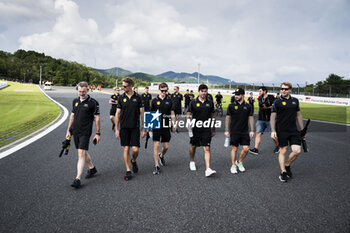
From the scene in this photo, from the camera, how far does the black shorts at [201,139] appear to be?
193 inches

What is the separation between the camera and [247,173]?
4.91 meters

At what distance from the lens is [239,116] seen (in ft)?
16.7

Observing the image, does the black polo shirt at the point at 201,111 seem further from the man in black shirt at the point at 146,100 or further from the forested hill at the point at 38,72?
the forested hill at the point at 38,72

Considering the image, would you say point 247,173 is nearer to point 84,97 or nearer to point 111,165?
point 111,165

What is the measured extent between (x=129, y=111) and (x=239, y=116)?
2.48 metres

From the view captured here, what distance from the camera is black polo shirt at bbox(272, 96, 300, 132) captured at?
4.65m

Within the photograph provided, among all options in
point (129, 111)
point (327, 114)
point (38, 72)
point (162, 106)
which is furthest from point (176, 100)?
point (38, 72)

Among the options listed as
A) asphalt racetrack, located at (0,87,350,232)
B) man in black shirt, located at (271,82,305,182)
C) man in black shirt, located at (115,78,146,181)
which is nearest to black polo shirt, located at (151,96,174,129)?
man in black shirt, located at (115,78,146,181)

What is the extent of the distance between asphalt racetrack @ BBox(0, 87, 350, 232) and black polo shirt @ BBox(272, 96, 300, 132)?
1.07m

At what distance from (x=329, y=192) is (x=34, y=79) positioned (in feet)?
415

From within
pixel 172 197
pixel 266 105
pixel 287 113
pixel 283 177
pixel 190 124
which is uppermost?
pixel 266 105

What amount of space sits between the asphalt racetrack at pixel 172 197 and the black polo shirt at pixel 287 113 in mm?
1068

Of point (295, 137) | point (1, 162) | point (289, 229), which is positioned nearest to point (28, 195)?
point (1, 162)

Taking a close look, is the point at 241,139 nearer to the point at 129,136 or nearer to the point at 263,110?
the point at 129,136
